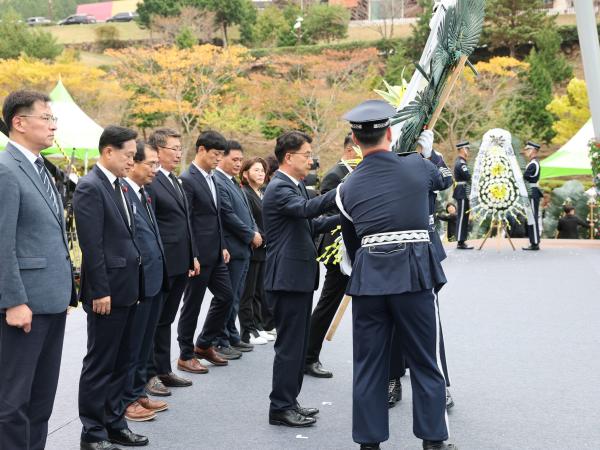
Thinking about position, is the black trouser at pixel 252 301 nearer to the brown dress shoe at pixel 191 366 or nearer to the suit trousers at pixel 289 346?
the brown dress shoe at pixel 191 366

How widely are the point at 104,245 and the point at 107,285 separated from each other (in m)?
0.25

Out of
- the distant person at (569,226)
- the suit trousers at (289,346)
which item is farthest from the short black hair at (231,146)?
the distant person at (569,226)

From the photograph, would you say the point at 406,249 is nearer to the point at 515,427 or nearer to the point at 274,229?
the point at 274,229

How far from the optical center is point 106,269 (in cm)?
402

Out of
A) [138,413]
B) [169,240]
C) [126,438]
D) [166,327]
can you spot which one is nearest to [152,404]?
[138,413]

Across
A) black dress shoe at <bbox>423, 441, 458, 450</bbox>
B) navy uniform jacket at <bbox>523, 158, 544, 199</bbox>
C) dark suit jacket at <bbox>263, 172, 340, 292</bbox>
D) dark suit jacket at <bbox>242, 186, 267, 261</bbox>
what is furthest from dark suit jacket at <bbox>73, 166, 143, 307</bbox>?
navy uniform jacket at <bbox>523, 158, 544, 199</bbox>

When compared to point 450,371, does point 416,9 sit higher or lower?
higher

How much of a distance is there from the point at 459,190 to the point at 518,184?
3.82ft

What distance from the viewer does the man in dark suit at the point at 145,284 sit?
446 centimetres

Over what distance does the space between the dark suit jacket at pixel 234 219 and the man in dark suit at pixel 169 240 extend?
2.95 feet

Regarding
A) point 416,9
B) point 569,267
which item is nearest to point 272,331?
point 569,267

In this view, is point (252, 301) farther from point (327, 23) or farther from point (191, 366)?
point (327, 23)

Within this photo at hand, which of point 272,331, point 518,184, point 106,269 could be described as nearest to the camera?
point 106,269

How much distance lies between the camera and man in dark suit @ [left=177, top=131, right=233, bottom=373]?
19.0ft
